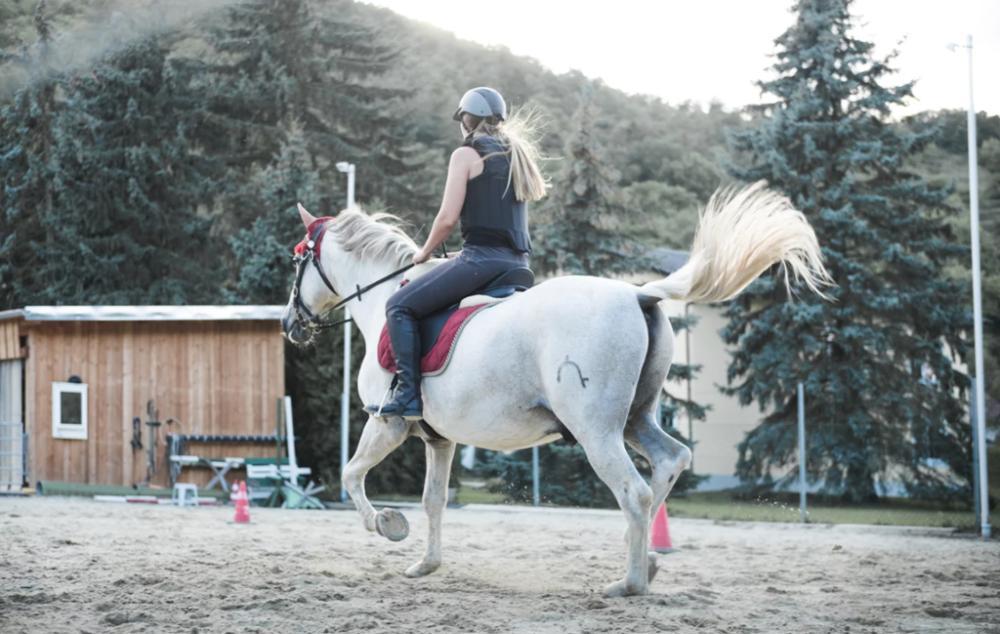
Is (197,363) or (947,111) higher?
(947,111)

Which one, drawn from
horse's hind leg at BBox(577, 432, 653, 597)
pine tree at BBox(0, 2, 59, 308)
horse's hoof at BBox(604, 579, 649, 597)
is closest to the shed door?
pine tree at BBox(0, 2, 59, 308)

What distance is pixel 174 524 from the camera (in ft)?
44.9

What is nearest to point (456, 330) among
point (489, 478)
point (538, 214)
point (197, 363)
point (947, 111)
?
point (197, 363)

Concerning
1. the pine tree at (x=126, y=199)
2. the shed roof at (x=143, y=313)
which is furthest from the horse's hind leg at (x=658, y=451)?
the pine tree at (x=126, y=199)

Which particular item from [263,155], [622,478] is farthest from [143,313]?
[263,155]

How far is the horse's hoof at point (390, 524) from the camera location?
8.12m

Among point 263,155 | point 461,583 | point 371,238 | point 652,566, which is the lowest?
point 461,583

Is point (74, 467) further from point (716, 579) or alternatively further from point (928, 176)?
point (928, 176)

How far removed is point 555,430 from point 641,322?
908 mm

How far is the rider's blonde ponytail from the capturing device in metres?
7.92

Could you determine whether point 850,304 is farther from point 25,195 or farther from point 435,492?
point 25,195

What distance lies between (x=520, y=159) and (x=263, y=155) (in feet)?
118

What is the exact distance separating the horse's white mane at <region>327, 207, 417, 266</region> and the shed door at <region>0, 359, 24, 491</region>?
572 inches

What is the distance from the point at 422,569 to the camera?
8.63 meters
